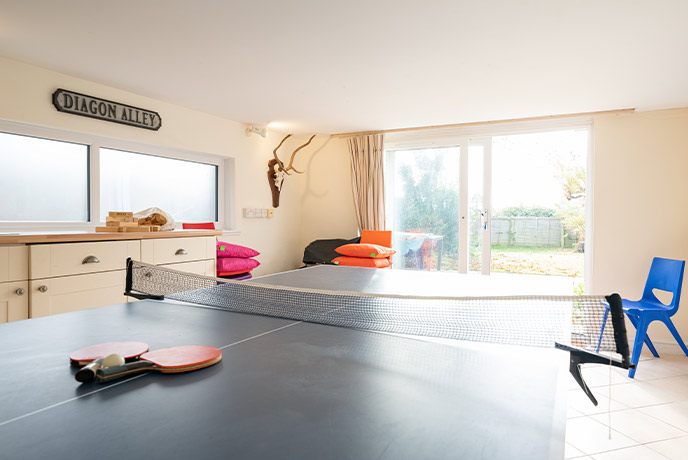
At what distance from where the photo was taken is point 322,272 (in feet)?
7.57

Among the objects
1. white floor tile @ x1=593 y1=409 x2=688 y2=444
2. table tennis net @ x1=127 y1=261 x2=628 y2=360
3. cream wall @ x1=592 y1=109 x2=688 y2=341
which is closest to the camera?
table tennis net @ x1=127 y1=261 x2=628 y2=360

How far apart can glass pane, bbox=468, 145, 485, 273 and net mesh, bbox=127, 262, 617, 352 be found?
3.43 meters

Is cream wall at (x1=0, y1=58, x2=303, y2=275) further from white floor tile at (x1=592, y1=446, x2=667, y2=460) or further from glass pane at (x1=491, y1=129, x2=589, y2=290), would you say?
white floor tile at (x1=592, y1=446, x2=667, y2=460)

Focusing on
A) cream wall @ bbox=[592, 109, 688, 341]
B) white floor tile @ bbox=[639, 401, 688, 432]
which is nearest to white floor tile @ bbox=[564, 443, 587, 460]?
white floor tile @ bbox=[639, 401, 688, 432]

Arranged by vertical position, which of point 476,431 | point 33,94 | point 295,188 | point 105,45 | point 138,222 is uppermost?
point 105,45

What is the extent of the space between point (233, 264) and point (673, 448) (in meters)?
3.37

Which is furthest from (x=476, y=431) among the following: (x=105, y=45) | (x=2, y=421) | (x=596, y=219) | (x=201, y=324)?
(x=596, y=219)

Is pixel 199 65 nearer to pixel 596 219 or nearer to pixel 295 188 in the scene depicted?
pixel 295 188

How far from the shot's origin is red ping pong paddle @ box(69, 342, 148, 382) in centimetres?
73

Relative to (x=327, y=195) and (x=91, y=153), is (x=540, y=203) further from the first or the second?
(x=91, y=153)

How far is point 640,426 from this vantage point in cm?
239

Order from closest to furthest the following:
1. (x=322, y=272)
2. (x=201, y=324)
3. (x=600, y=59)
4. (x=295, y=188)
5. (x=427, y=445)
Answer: (x=427, y=445) < (x=201, y=324) < (x=322, y=272) < (x=600, y=59) < (x=295, y=188)

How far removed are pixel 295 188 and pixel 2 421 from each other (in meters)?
4.97

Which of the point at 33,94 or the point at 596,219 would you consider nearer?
the point at 33,94
